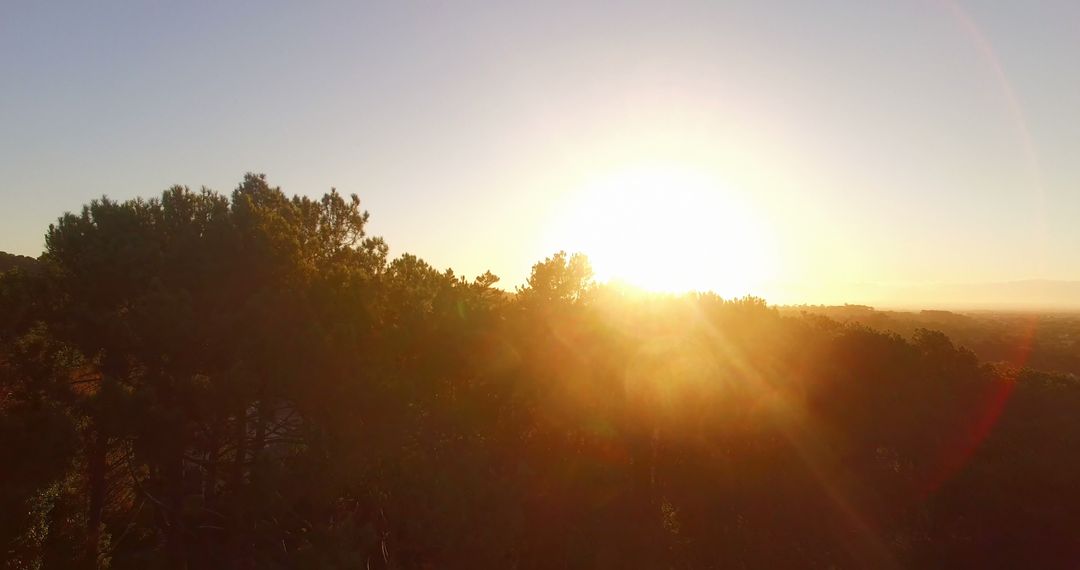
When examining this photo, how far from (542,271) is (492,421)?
17.3ft

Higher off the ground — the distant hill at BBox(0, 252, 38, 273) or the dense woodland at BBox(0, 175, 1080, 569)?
the distant hill at BBox(0, 252, 38, 273)

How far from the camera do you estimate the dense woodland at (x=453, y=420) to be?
10.8 meters

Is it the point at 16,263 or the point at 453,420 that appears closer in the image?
the point at 453,420

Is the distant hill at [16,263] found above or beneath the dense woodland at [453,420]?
above

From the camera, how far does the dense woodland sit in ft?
35.6

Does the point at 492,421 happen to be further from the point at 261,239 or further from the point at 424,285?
the point at 261,239

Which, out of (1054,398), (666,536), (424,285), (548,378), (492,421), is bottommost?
(666,536)

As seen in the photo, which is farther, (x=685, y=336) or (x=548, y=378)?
(x=685, y=336)

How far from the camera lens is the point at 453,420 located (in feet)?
46.3

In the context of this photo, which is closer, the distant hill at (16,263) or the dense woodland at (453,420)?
the dense woodland at (453,420)

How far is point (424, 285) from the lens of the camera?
16141mm

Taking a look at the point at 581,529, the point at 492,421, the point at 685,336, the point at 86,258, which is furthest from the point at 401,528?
the point at 685,336

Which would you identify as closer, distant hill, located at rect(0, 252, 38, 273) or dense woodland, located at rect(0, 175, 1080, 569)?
dense woodland, located at rect(0, 175, 1080, 569)

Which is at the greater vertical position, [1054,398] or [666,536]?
[1054,398]
